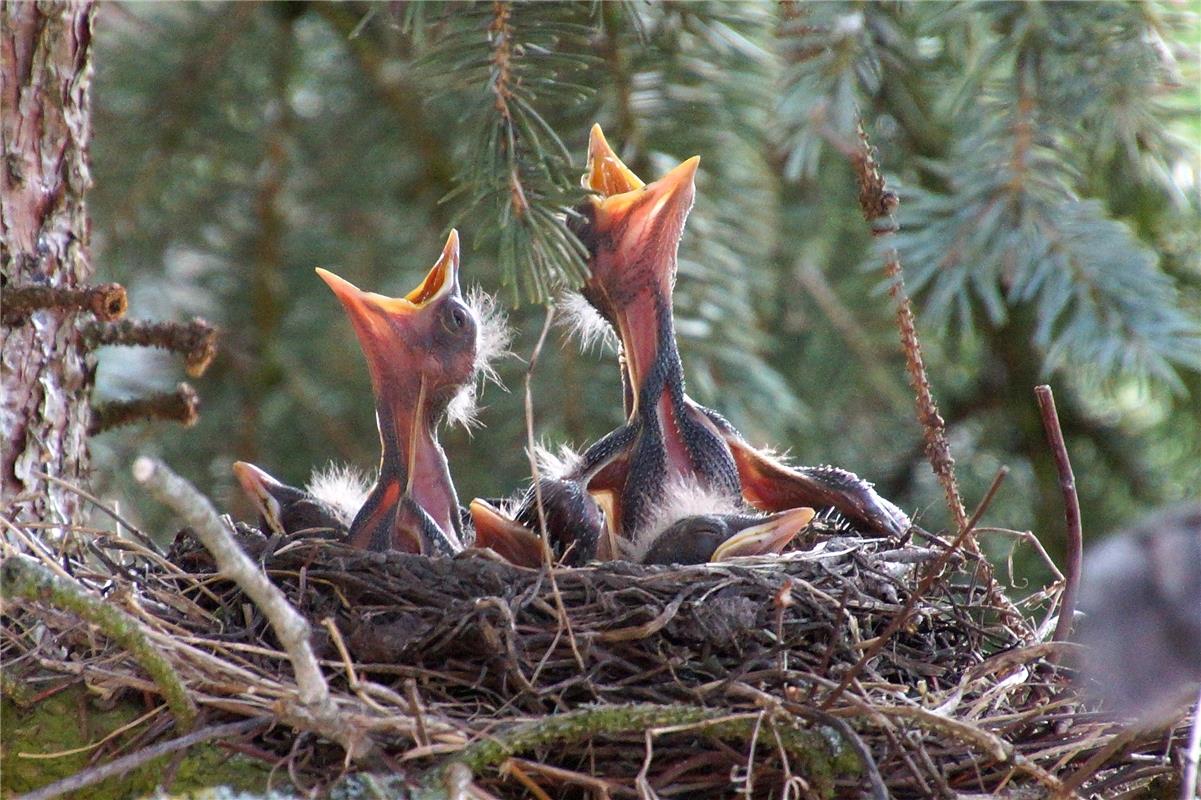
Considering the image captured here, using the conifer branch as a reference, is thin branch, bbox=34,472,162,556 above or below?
below

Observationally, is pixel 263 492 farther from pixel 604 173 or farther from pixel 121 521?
pixel 604 173

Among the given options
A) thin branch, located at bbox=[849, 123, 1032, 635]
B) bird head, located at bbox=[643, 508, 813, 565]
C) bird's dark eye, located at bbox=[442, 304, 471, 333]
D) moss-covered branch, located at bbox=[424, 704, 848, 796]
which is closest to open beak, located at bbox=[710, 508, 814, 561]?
bird head, located at bbox=[643, 508, 813, 565]

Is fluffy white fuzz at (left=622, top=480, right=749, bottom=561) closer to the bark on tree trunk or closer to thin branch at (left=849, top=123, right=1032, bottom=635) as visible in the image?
thin branch at (left=849, top=123, right=1032, bottom=635)

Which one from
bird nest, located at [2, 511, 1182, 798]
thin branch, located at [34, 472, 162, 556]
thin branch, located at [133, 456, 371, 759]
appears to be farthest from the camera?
thin branch, located at [34, 472, 162, 556]

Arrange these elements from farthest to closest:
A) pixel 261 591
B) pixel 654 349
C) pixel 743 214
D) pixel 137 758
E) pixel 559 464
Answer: pixel 743 214, pixel 559 464, pixel 654 349, pixel 137 758, pixel 261 591

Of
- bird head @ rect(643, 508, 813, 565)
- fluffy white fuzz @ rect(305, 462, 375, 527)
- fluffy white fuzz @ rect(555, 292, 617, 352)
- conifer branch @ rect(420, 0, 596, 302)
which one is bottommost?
fluffy white fuzz @ rect(305, 462, 375, 527)

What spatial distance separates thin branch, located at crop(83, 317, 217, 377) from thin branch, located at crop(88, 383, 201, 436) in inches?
3.1

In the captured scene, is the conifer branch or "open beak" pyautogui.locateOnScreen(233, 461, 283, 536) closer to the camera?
the conifer branch

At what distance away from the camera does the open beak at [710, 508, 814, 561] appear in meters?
1.28

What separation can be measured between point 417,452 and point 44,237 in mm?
426

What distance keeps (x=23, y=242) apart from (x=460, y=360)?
0.44 meters

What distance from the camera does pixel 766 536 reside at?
1.29 metres

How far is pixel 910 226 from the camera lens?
5.63 ft

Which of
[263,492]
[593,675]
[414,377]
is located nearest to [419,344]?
[414,377]
